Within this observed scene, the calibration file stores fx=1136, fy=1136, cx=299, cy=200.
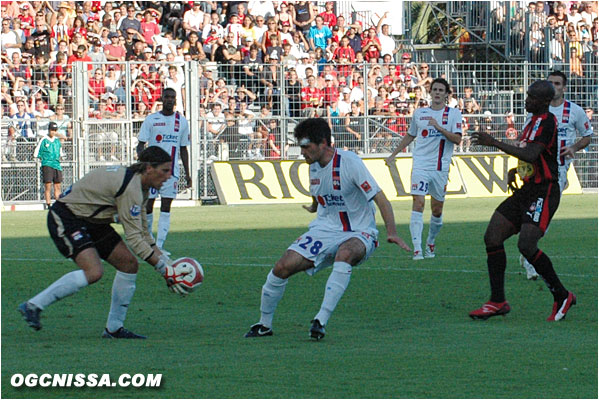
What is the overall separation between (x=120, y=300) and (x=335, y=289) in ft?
5.88

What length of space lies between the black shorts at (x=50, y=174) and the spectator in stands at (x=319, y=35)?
10.0 metres

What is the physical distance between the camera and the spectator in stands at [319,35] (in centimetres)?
3297

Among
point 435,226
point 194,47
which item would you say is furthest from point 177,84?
point 435,226

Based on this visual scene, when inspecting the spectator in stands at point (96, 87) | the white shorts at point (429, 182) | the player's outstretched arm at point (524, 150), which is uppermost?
the spectator in stands at point (96, 87)

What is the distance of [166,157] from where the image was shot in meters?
9.07

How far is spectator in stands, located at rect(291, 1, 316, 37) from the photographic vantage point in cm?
3325

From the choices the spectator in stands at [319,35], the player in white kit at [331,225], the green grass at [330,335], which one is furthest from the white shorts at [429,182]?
the spectator in stands at [319,35]

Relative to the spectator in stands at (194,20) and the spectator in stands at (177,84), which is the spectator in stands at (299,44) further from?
the spectator in stands at (177,84)

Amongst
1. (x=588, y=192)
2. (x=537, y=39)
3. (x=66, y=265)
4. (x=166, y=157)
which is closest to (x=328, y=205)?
(x=166, y=157)

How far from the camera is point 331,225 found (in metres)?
9.55

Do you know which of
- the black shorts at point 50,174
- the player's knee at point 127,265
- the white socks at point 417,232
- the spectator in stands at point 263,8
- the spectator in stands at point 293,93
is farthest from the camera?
the spectator in stands at point 263,8

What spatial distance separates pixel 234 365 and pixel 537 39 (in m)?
29.2

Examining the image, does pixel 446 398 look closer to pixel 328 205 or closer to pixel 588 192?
pixel 328 205

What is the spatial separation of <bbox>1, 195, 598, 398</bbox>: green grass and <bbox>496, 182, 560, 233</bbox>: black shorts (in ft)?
2.88
